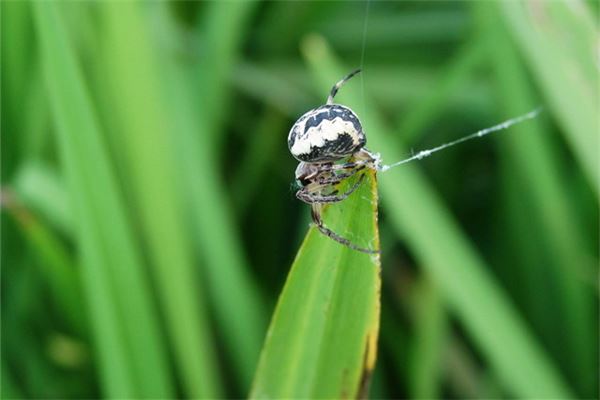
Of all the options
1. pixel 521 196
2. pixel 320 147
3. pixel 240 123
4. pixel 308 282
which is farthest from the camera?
pixel 240 123

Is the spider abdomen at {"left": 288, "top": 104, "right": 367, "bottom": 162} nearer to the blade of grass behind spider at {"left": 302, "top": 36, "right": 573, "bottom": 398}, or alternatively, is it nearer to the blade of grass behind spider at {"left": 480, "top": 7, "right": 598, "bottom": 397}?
the blade of grass behind spider at {"left": 302, "top": 36, "right": 573, "bottom": 398}

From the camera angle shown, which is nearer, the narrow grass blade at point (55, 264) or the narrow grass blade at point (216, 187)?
the narrow grass blade at point (55, 264)

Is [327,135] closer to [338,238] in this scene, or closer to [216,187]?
[338,238]

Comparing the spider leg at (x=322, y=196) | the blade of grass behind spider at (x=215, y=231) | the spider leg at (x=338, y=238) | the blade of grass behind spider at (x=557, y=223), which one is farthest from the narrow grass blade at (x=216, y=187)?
the spider leg at (x=338, y=238)

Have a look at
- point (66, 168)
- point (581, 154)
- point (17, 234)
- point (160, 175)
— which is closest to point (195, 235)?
point (160, 175)

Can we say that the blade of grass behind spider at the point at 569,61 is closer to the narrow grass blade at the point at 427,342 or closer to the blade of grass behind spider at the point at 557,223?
the blade of grass behind spider at the point at 557,223

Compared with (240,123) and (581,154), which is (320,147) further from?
(240,123)
